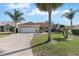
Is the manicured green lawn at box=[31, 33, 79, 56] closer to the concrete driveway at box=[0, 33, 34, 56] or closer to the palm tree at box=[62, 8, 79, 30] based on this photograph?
the concrete driveway at box=[0, 33, 34, 56]

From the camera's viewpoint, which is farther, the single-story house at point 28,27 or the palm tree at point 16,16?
the single-story house at point 28,27

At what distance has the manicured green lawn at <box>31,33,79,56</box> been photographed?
11.6 metres

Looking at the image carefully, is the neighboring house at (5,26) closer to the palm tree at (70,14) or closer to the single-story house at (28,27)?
the single-story house at (28,27)

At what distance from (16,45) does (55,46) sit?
1230 mm

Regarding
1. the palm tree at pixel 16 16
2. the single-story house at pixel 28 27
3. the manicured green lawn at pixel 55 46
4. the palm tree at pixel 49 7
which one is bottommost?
the manicured green lawn at pixel 55 46

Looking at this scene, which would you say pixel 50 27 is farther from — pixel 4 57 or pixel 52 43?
pixel 4 57

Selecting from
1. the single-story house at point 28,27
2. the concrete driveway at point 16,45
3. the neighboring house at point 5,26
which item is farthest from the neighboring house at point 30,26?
Answer: the neighboring house at point 5,26

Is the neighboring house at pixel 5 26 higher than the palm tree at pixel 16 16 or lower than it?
lower

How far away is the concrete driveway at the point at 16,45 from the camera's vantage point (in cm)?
1159

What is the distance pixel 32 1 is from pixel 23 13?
489 mm

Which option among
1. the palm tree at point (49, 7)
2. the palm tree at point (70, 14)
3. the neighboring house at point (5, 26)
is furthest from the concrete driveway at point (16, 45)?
the palm tree at point (70, 14)

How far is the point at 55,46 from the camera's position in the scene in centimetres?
1178

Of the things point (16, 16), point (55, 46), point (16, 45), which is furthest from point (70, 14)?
point (16, 45)

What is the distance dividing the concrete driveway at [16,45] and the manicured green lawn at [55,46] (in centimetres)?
19
